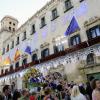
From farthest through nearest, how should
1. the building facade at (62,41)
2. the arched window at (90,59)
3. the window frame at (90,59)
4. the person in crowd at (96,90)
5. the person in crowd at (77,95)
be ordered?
the arched window at (90,59) < the window frame at (90,59) < the building facade at (62,41) < the person in crowd at (77,95) < the person in crowd at (96,90)

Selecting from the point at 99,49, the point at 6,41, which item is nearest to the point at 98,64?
the point at 99,49

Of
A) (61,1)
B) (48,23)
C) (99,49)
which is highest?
(61,1)

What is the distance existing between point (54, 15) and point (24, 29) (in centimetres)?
668

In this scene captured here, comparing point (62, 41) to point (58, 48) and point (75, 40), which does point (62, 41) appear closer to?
point (58, 48)

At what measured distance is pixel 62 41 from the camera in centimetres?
1703

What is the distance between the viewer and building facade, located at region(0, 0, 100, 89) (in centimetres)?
1337

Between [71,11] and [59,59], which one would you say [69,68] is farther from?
[71,11]

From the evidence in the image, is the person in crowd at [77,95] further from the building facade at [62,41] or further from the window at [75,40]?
the window at [75,40]

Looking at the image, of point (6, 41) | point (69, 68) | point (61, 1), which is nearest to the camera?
point (69, 68)

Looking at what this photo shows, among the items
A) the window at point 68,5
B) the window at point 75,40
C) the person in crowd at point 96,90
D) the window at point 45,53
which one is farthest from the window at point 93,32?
the person in crowd at point 96,90

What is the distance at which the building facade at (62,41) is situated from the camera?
13.4 metres

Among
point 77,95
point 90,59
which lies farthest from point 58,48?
point 77,95

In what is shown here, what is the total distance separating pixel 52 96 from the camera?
563cm

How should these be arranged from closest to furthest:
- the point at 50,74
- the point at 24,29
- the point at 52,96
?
the point at 52,96, the point at 50,74, the point at 24,29
